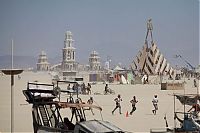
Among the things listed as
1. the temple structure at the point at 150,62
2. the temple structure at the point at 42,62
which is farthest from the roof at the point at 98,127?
the temple structure at the point at 42,62

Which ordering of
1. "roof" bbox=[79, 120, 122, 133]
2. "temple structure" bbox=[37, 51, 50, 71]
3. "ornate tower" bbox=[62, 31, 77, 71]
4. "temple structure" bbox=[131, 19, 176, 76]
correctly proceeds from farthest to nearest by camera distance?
1. "temple structure" bbox=[37, 51, 50, 71]
2. "ornate tower" bbox=[62, 31, 77, 71]
3. "temple structure" bbox=[131, 19, 176, 76]
4. "roof" bbox=[79, 120, 122, 133]

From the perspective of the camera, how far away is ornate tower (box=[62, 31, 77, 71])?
3682 inches

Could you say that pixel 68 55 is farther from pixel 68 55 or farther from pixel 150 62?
pixel 150 62

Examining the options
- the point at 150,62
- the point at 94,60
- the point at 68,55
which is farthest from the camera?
the point at 94,60

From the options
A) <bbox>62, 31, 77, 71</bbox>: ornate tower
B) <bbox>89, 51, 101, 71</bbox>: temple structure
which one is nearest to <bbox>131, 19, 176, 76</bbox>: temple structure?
<bbox>62, 31, 77, 71</bbox>: ornate tower

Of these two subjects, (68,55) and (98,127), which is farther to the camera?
(68,55)

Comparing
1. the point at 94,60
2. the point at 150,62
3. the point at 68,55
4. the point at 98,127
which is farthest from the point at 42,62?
the point at 98,127

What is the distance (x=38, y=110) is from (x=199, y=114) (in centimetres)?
439

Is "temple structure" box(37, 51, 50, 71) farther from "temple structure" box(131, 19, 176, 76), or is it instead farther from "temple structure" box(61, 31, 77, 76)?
"temple structure" box(131, 19, 176, 76)

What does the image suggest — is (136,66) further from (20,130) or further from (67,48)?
(20,130)

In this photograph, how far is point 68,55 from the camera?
99.6 metres

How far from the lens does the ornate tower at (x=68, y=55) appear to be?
93.5 meters

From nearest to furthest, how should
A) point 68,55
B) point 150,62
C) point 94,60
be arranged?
point 150,62
point 68,55
point 94,60

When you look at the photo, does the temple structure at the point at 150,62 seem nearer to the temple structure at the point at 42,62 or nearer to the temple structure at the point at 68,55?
the temple structure at the point at 68,55
